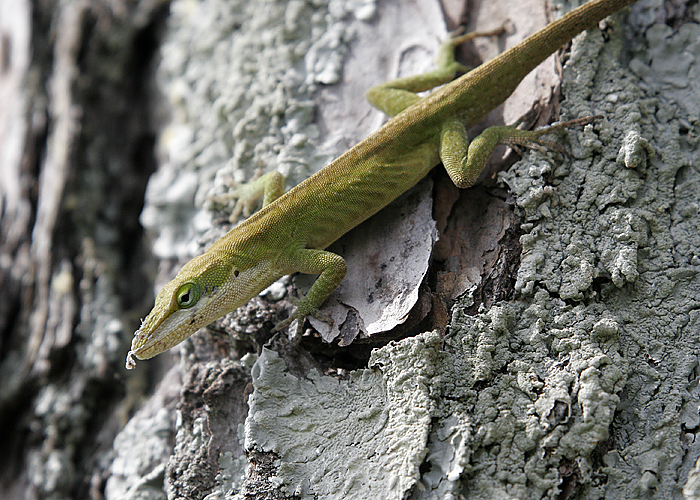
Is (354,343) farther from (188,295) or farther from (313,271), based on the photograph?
(188,295)

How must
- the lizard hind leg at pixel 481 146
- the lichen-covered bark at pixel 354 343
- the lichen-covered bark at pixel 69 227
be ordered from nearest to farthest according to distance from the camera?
the lichen-covered bark at pixel 354 343
the lizard hind leg at pixel 481 146
the lichen-covered bark at pixel 69 227

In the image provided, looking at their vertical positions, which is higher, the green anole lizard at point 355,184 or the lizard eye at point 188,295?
the lizard eye at point 188,295

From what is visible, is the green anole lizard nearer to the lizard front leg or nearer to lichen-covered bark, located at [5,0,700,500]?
the lizard front leg

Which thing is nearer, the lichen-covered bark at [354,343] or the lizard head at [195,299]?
Answer: the lichen-covered bark at [354,343]

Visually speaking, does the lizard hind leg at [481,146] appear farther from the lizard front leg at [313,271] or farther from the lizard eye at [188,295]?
the lizard eye at [188,295]

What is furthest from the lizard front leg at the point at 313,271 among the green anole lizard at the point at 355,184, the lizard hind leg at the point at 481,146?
the lizard hind leg at the point at 481,146

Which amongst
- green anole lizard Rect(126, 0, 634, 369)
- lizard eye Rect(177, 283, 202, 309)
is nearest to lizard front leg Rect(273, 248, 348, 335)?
green anole lizard Rect(126, 0, 634, 369)

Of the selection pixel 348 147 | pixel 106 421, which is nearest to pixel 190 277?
pixel 348 147

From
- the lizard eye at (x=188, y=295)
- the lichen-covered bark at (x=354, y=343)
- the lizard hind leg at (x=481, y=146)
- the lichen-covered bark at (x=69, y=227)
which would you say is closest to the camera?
the lichen-covered bark at (x=354, y=343)
